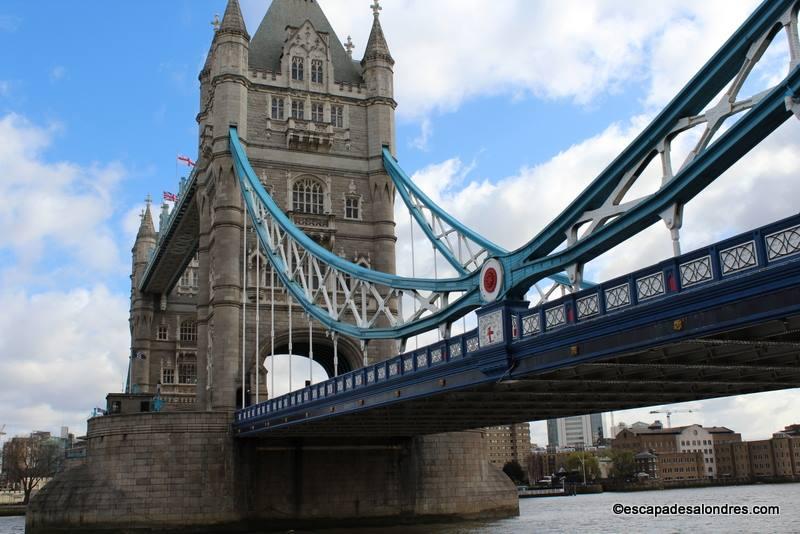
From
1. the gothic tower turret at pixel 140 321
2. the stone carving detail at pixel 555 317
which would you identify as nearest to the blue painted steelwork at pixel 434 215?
the stone carving detail at pixel 555 317

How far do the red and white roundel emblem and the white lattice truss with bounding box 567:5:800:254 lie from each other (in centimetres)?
306

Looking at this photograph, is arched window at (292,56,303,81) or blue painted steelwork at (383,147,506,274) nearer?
blue painted steelwork at (383,147,506,274)

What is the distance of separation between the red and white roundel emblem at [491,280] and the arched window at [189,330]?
160 feet

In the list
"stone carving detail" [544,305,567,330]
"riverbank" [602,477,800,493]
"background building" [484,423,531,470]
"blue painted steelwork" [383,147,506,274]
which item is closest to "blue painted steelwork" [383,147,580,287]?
"blue painted steelwork" [383,147,506,274]

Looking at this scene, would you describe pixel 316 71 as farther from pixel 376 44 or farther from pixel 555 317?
pixel 555 317

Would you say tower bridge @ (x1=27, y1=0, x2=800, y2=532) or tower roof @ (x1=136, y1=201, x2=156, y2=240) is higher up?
tower roof @ (x1=136, y1=201, x2=156, y2=240)

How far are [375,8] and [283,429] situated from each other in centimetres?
2428

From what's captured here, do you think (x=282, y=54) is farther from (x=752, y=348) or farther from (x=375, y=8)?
(x=752, y=348)

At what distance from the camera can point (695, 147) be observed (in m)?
15.6

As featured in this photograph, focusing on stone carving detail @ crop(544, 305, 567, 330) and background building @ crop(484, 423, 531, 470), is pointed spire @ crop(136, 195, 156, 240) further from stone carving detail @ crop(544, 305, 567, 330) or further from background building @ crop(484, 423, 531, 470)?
background building @ crop(484, 423, 531, 470)

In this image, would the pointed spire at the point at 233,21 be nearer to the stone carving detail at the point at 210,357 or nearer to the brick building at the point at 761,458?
the stone carving detail at the point at 210,357

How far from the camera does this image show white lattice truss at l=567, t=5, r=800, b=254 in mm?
14133

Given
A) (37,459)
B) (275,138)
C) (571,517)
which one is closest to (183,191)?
(275,138)

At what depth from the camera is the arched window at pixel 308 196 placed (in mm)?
45688
